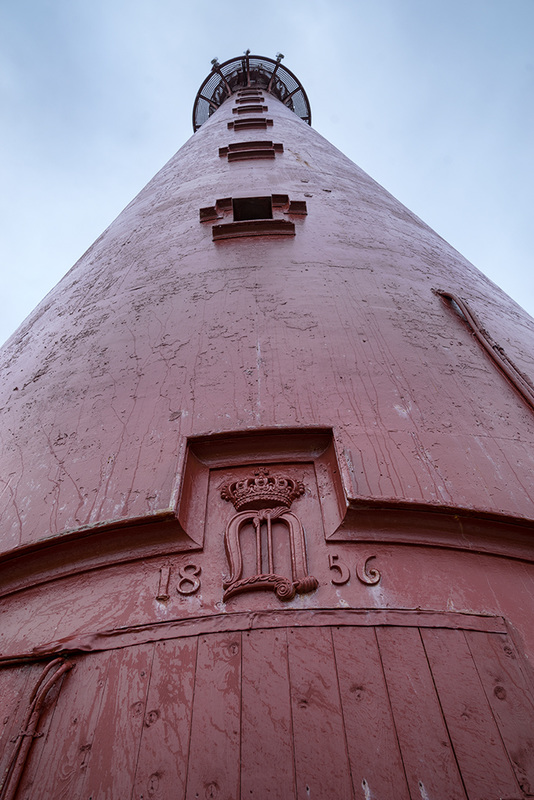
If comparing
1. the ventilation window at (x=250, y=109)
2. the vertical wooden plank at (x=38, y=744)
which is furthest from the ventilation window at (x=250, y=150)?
the vertical wooden plank at (x=38, y=744)

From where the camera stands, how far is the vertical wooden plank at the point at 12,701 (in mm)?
1797

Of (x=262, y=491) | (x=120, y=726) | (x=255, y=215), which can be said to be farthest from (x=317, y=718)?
(x=255, y=215)

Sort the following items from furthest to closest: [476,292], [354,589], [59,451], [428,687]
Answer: [476,292] → [59,451] → [354,589] → [428,687]

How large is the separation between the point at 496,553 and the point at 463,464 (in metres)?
0.49

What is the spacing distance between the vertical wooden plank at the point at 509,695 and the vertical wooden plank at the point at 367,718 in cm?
34

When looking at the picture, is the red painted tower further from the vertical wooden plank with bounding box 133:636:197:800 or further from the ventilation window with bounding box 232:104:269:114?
the ventilation window with bounding box 232:104:269:114

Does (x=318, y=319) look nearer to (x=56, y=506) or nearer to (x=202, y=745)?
(x=56, y=506)

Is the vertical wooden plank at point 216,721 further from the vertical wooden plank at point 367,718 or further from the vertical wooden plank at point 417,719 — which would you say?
the vertical wooden plank at point 417,719

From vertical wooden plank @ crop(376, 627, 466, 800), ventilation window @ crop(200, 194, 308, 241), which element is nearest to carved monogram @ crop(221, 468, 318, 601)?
vertical wooden plank @ crop(376, 627, 466, 800)

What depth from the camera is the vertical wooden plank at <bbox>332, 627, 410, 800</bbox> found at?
1.61 m

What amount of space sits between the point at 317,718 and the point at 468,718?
0.47 meters

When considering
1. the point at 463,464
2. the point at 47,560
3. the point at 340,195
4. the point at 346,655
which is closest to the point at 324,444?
the point at 463,464

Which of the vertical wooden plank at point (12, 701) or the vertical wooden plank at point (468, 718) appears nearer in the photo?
the vertical wooden plank at point (468, 718)

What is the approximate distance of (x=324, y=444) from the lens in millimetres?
2850
